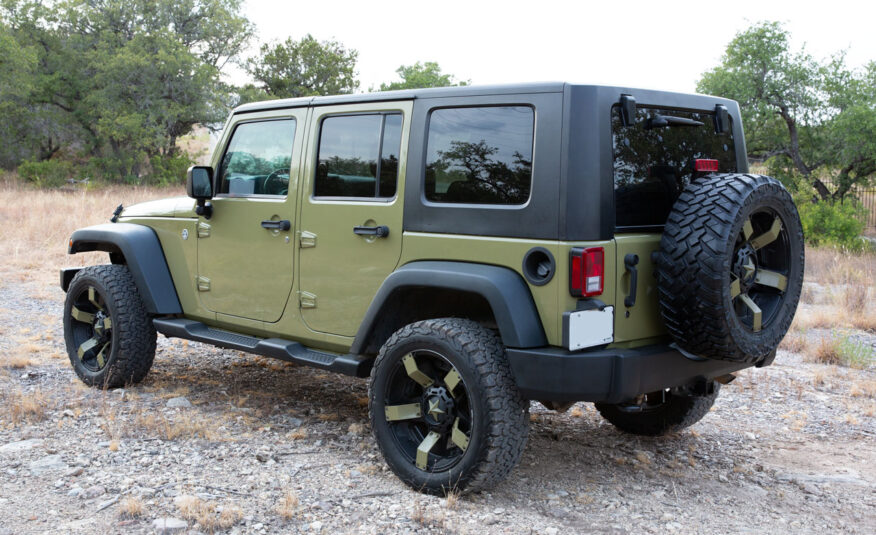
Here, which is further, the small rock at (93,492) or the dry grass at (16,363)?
the dry grass at (16,363)

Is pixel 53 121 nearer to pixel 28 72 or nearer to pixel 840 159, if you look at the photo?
pixel 28 72

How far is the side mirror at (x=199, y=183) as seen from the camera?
4.86 metres

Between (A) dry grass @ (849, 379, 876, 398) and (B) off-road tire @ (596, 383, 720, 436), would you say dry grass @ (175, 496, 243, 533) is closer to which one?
(B) off-road tire @ (596, 383, 720, 436)

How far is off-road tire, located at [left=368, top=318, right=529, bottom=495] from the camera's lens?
3463 mm

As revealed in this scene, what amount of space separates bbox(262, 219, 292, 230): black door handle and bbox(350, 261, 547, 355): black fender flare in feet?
3.31

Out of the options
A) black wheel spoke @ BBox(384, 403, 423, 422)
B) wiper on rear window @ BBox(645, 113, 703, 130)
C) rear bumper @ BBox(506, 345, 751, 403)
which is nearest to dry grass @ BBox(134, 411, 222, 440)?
black wheel spoke @ BBox(384, 403, 423, 422)

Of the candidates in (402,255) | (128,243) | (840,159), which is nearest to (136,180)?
(840,159)

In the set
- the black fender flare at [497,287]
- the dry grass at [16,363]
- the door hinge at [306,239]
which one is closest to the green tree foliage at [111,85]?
the dry grass at [16,363]

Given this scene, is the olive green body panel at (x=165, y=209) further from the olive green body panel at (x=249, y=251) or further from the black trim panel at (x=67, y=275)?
the black trim panel at (x=67, y=275)

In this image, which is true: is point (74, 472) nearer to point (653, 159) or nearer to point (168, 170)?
point (653, 159)

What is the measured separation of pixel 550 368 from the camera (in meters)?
3.34

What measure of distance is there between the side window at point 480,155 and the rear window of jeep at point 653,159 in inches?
16.3

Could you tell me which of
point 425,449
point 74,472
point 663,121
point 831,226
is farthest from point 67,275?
point 831,226

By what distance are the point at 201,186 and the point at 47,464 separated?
72.1 inches
